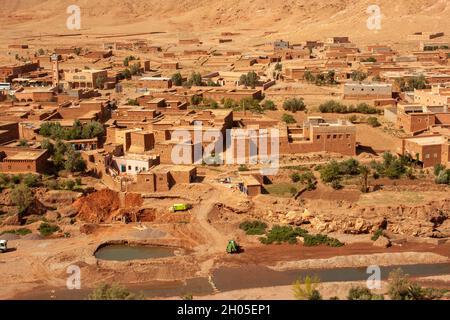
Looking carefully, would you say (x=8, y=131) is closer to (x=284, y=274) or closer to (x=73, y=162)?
(x=73, y=162)

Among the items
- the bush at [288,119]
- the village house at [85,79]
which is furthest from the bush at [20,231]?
the village house at [85,79]

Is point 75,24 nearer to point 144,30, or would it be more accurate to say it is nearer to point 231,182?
point 144,30

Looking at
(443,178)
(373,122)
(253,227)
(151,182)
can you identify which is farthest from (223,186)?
(373,122)

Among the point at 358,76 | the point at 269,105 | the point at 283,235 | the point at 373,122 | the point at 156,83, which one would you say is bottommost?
the point at 283,235

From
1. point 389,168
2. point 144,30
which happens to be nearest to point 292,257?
point 389,168

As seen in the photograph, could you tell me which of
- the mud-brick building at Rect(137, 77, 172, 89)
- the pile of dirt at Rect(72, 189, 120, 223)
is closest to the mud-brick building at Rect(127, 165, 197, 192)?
the pile of dirt at Rect(72, 189, 120, 223)

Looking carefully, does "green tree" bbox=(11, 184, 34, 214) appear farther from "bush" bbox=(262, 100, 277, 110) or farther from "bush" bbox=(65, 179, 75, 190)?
"bush" bbox=(262, 100, 277, 110)
